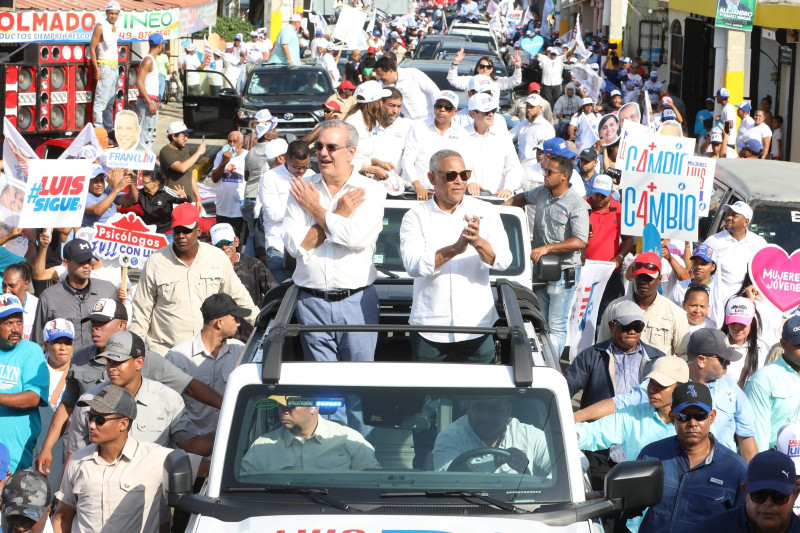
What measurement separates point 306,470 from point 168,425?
192 cm

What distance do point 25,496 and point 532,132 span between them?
33.8 ft

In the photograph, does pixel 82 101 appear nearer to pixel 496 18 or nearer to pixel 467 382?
pixel 467 382

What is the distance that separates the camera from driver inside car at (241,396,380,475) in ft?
17.4

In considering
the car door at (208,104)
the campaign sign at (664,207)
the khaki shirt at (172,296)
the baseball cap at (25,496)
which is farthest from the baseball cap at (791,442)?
the car door at (208,104)

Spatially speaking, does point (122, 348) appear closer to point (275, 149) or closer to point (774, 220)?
point (275, 149)

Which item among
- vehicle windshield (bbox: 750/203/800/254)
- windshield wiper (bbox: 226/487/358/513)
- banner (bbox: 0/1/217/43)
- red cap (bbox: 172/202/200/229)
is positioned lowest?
vehicle windshield (bbox: 750/203/800/254)

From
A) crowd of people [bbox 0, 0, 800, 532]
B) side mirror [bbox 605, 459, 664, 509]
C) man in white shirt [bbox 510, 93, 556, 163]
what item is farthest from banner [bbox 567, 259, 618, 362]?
side mirror [bbox 605, 459, 664, 509]

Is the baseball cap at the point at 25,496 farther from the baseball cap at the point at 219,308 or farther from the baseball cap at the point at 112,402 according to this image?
the baseball cap at the point at 219,308

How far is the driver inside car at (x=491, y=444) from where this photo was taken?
17.3 ft

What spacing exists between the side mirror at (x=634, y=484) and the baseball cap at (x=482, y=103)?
6.49 m

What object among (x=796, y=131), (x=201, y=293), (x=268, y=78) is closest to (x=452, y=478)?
(x=201, y=293)

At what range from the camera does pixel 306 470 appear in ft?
17.3

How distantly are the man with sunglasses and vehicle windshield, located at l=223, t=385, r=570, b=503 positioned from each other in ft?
2.76

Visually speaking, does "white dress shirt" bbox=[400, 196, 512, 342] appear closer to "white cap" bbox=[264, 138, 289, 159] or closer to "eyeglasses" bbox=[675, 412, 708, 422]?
"eyeglasses" bbox=[675, 412, 708, 422]
